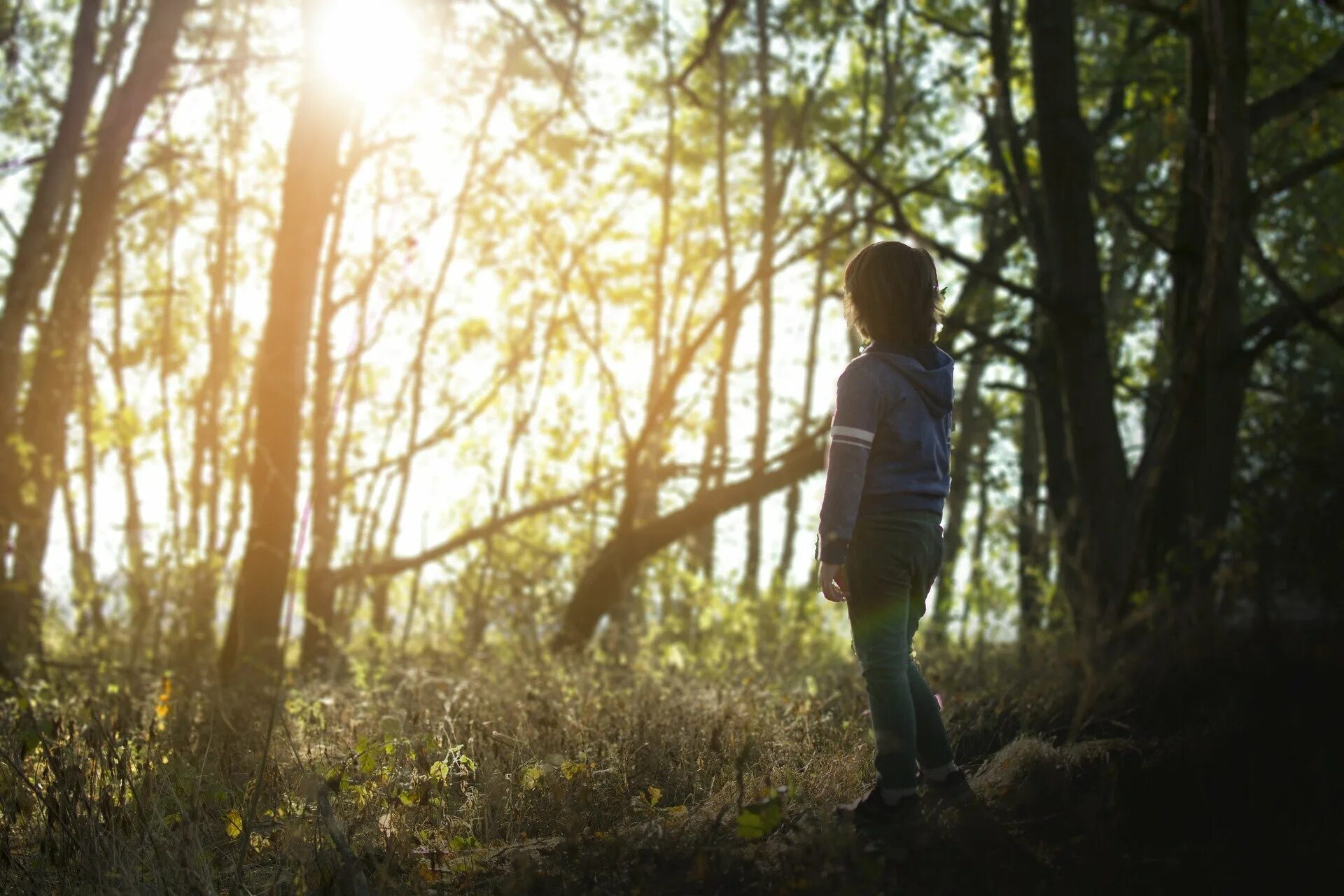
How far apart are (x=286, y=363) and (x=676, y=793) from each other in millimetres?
6451

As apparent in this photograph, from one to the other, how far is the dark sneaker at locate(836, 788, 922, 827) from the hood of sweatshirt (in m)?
1.23

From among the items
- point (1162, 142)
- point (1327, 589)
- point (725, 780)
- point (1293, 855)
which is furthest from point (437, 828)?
point (1162, 142)

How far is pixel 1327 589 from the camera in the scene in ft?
26.8

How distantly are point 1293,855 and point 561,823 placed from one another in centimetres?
211

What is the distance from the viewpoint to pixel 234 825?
3492 mm

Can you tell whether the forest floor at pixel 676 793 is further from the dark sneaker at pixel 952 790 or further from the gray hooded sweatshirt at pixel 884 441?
the gray hooded sweatshirt at pixel 884 441

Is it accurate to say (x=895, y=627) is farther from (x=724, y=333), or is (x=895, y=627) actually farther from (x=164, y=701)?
(x=724, y=333)

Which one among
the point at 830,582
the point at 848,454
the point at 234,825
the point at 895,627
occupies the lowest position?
the point at 234,825

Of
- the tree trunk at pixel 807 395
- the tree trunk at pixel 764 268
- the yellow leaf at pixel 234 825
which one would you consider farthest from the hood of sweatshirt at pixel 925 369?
the tree trunk at pixel 807 395

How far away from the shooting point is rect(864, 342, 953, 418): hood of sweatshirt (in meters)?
3.75

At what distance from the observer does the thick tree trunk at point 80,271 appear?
34.6ft

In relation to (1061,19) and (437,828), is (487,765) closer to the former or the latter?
(437,828)

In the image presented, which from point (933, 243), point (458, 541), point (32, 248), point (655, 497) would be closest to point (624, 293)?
point (655, 497)

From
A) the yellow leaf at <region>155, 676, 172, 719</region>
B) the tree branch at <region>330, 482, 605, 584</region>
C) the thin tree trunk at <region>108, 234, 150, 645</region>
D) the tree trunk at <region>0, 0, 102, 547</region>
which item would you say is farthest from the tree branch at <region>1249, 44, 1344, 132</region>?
the tree trunk at <region>0, 0, 102, 547</region>
